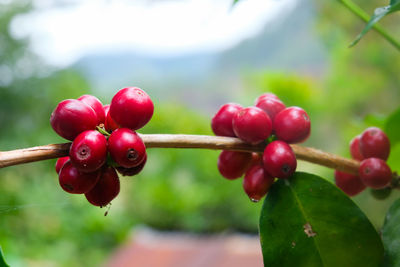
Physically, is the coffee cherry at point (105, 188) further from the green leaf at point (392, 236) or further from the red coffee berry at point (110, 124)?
the green leaf at point (392, 236)

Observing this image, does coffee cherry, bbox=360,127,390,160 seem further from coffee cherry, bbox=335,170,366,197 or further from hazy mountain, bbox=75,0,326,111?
hazy mountain, bbox=75,0,326,111

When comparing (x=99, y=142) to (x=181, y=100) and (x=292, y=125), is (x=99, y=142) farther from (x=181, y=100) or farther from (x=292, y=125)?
(x=181, y=100)

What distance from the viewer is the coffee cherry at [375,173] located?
1.68 feet

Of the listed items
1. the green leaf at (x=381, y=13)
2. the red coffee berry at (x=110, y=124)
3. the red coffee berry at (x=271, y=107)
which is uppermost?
the green leaf at (x=381, y=13)

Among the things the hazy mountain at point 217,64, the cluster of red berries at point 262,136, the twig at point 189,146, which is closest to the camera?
the twig at point 189,146

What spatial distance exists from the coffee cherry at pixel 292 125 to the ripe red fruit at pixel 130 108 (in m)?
0.16

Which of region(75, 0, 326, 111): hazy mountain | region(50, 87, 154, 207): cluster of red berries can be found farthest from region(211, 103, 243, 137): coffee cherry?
region(75, 0, 326, 111): hazy mountain

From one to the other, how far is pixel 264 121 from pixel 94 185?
0.65 feet

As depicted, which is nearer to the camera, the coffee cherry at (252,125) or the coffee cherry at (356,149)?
the coffee cherry at (252,125)

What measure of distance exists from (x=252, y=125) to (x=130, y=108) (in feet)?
0.45

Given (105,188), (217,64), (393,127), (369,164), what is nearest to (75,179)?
(105,188)

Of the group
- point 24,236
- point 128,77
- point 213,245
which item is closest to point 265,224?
point 213,245

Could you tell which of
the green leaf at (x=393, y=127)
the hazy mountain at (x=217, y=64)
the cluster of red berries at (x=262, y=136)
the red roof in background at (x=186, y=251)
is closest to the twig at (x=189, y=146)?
the cluster of red berries at (x=262, y=136)

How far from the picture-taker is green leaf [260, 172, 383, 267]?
1.45 ft
